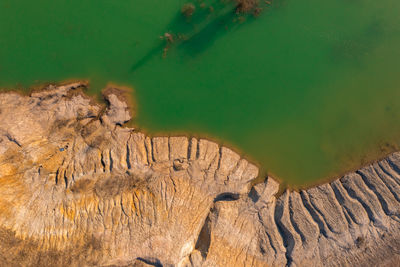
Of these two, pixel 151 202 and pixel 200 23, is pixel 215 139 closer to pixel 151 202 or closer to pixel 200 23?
pixel 151 202

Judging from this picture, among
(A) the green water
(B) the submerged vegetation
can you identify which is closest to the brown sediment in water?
(A) the green water

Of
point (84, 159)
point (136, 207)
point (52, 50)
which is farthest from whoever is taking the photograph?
point (52, 50)

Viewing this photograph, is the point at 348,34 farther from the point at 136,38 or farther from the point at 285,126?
the point at 136,38

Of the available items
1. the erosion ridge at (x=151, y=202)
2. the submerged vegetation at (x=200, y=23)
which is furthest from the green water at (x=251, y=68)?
the erosion ridge at (x=151, y=202)

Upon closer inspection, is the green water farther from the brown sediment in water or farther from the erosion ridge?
the erosion ridge

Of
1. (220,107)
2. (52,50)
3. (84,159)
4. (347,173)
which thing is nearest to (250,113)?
(220,107)

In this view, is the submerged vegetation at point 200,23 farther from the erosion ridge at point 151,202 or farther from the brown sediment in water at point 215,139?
the erosion ridge at point 151,202

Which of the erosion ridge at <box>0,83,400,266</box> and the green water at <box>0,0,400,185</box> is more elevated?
the green water at <box>0,0,400,185</box>
